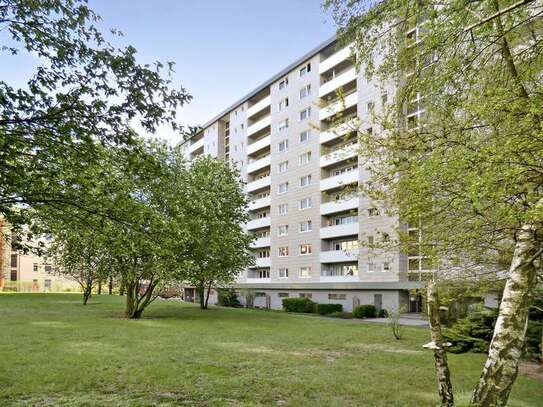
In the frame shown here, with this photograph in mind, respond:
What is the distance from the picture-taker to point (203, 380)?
11766mm

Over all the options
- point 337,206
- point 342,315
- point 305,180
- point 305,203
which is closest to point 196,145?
point 305,180

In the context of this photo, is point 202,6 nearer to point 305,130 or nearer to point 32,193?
point 32,193

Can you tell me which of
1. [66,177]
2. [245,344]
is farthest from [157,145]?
[66,177]

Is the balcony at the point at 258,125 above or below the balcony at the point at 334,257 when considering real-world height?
above

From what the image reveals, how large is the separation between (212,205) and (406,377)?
2088cm

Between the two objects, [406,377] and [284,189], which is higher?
[284,189]

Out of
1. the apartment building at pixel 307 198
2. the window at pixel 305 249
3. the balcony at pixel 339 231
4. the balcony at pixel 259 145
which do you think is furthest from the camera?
the balcony at pixel 259 145

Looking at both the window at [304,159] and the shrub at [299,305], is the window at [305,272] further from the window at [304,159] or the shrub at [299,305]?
the window at [304,159]

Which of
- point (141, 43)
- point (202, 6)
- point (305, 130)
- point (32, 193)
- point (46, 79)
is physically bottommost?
point (32, 193)

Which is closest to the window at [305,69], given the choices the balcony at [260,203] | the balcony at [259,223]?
the balcony at [260,203]

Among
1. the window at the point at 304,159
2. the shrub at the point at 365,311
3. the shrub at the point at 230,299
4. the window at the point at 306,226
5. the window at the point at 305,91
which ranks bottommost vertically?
the shrub at the point at 230,299

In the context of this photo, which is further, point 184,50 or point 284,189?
point 284,189

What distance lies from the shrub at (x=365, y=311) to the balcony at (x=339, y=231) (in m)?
8.14

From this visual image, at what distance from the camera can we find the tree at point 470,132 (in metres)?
7.20
